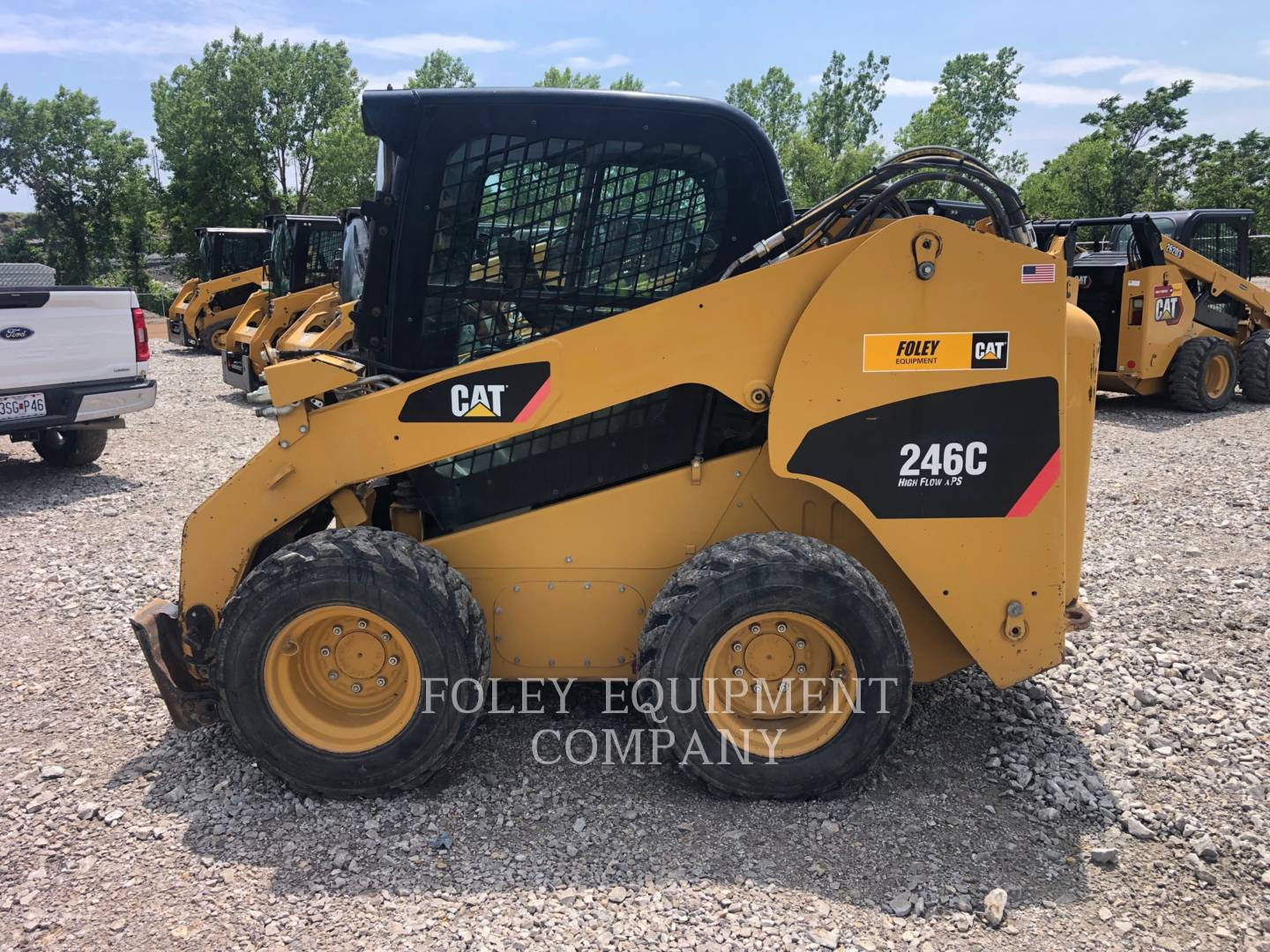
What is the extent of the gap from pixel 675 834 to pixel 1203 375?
1057 cm

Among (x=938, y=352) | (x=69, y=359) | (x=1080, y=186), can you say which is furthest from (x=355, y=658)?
(x=1080, y=186)

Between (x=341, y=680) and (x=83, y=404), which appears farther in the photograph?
(x=83, y=404)

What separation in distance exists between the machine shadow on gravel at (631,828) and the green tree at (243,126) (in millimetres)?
38840

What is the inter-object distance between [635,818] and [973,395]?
1.87 metres

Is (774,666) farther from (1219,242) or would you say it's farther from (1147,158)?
(1147,158)

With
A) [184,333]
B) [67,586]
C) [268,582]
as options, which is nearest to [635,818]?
[268,582]

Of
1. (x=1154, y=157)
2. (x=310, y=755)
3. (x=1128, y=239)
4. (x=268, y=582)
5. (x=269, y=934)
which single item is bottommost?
(x=269, y=934)

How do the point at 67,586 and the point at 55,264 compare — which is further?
the point at 55,264

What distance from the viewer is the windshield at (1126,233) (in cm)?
1144

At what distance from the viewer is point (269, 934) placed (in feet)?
8.82

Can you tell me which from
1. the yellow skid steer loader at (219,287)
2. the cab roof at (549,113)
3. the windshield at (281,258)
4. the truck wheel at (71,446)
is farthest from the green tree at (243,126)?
the cab roof at (549,113)

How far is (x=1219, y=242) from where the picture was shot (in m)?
11.8

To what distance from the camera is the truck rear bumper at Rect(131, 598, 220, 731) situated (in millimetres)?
3484

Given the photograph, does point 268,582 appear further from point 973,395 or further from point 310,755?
point 973,395
